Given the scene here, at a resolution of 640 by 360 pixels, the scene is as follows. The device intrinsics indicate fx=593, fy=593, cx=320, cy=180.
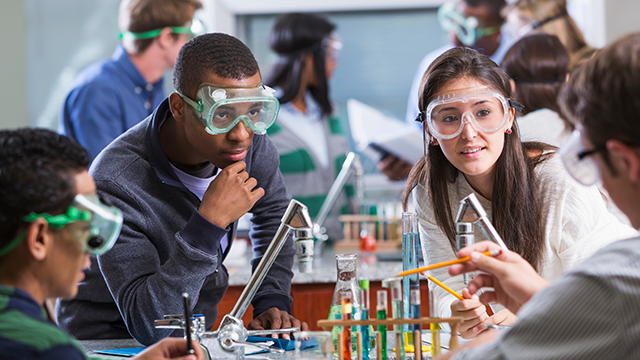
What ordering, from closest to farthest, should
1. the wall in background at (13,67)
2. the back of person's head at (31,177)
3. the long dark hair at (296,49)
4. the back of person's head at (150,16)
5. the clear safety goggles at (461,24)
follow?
1. the back of person's head at (31,177)
2. the back of person's head at (150,16)
3. the long dark hair at (296,49)
4. the clear safety goggles at (461,24)
5. the wall in background at (13,67)

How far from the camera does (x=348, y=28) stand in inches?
193

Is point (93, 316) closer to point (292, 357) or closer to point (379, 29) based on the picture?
point (292, 357)

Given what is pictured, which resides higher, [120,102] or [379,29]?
[379,29]

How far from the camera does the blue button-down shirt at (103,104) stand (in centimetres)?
294

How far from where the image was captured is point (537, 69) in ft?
8.45

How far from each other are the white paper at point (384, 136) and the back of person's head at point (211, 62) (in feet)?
5.48

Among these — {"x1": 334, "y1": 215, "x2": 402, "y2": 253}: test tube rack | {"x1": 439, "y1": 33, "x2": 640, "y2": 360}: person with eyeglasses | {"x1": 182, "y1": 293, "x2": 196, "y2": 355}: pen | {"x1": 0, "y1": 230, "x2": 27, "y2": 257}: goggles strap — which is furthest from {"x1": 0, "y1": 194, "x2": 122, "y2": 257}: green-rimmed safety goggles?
{"x1": 334, "y1": 215, "x2": 402, "y2": 253}: test tube rack

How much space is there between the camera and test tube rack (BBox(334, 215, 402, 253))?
3.45 meters

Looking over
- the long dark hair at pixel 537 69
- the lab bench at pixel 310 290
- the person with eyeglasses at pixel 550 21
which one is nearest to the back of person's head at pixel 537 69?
the long dark hair at pixel 537 69

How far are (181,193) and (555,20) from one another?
2.63 metres

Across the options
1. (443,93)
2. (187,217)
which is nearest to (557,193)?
(443,93)

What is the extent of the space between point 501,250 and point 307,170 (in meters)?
2.28

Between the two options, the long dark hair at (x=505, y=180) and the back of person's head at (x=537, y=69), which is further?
the back of person's head at (x=537, y=69)

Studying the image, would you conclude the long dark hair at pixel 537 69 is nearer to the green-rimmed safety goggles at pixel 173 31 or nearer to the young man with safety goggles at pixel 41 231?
the green-rimmed safety goggles at pixel 173 31
